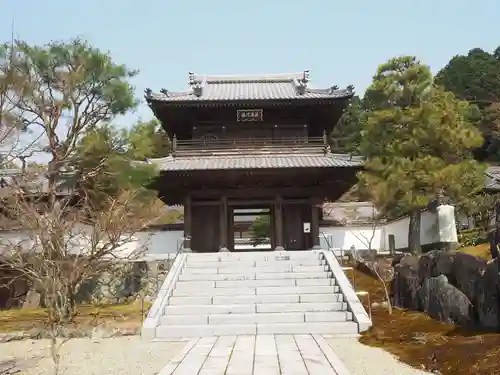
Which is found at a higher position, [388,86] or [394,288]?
[388,86]

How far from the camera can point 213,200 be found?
22312 millimetres

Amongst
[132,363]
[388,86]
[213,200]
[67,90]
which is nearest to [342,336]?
[132,363]

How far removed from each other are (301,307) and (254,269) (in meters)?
3.44

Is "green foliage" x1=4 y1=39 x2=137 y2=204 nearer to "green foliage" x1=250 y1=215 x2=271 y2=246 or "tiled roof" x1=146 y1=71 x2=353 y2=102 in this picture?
"tiled roof" x1=146 y1=71 x2=353 y2=102

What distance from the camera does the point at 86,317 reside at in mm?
14852

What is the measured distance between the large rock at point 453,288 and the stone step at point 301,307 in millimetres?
2085

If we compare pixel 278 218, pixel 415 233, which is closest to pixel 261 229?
pixel 415 233

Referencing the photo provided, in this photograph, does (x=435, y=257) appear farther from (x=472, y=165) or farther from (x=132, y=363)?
(x=472, y=165)

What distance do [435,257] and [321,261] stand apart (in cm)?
510

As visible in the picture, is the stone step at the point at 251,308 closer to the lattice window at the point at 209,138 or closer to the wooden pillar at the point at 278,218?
the wooden pillar at the point at 278,218

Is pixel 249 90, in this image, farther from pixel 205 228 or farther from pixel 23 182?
pixel 23 182

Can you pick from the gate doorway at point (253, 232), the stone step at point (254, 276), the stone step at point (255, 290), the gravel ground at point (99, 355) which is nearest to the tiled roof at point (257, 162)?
the stone step at point (254, 276)

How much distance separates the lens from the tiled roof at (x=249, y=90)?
22.7 meters

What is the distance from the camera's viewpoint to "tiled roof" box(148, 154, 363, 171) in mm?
20500
